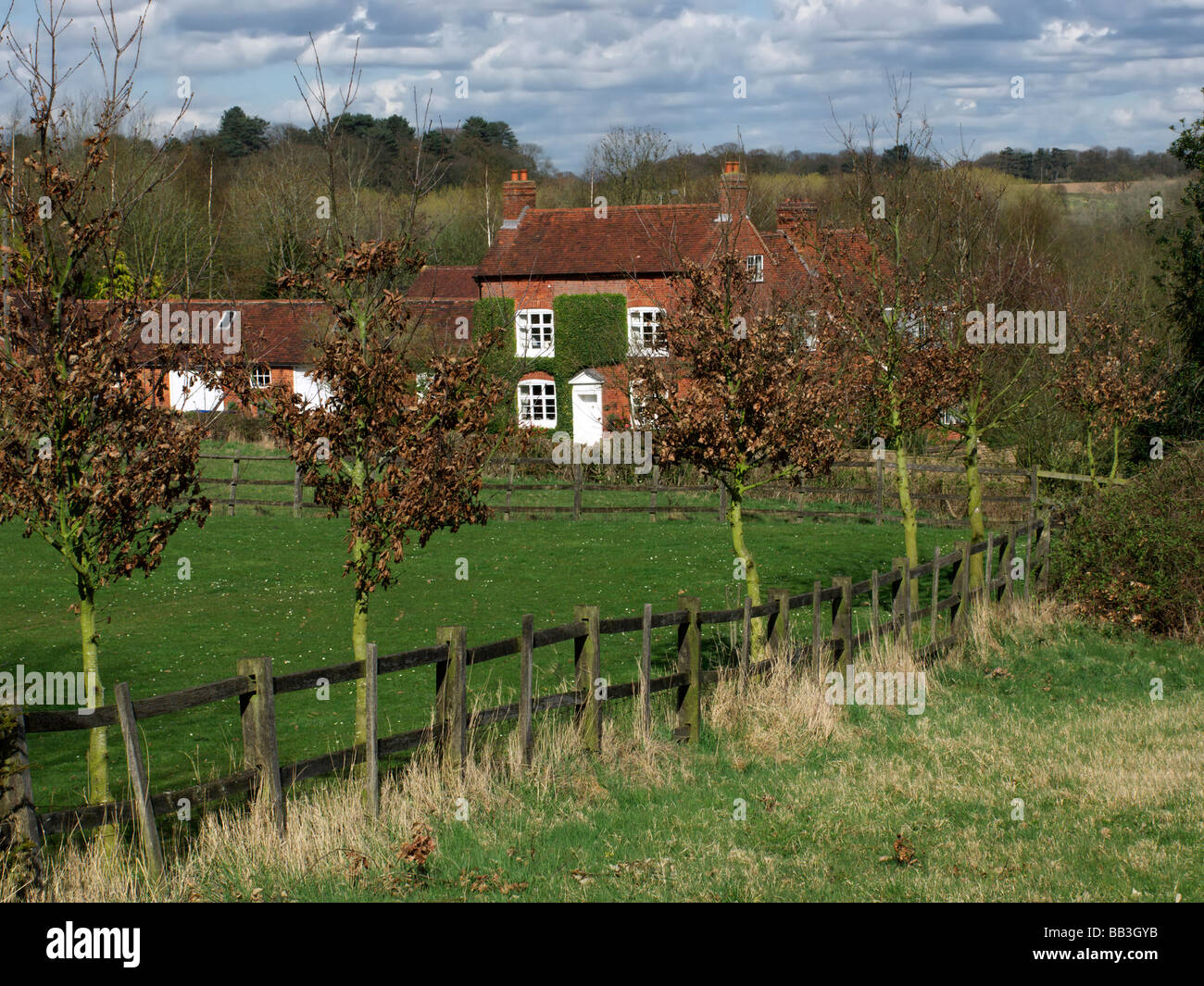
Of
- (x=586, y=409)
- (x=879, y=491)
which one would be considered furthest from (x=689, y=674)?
(x=586, y=409)

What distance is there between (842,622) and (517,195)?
39573 millimetres

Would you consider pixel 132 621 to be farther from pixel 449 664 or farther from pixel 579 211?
pixel 579 211

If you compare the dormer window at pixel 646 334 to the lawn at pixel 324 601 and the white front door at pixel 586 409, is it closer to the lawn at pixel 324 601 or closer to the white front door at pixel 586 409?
the white front door at pixel 586 409

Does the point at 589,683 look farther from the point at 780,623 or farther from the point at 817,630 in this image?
the point at 817,630

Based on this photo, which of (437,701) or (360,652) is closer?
(437,701)

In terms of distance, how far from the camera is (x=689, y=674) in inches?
419

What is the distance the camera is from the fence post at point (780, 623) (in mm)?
11781

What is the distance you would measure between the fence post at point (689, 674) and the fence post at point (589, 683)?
1.11 metres

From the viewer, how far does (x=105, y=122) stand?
8.57 metres

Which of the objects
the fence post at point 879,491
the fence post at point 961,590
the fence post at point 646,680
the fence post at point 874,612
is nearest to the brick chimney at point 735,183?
the fence post at point 874,612

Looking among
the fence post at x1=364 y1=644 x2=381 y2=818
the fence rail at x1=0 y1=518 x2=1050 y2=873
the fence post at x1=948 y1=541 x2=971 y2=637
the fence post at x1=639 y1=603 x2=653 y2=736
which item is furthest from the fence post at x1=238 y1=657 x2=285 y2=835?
the fence post at x1=948 y1=541 x2=971 y2=637

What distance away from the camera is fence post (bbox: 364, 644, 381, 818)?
26.5 feet

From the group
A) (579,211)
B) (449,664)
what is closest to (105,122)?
(449,664)

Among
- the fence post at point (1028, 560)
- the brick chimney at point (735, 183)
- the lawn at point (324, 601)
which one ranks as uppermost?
the brick chimney at point (735, 183)
